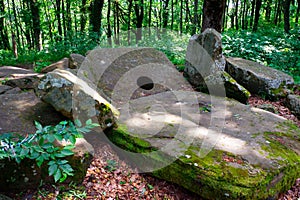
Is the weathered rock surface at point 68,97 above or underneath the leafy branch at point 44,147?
underneath

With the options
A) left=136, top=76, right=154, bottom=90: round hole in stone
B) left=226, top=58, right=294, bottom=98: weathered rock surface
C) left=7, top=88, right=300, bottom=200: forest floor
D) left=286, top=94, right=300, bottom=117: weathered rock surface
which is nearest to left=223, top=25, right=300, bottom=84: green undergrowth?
left=226, top=58, right=294, bottom=98: weathered rock surface

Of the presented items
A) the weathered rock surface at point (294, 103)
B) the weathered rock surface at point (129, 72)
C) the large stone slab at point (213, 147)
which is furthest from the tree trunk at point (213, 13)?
the large stone slab at point (213, 147)

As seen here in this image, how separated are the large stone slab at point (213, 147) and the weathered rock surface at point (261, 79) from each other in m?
1.86

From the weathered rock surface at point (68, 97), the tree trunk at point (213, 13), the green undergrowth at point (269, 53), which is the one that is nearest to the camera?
the weathered rock surface at point (68, 97)

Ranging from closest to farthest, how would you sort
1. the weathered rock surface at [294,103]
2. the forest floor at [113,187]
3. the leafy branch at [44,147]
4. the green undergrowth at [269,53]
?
the leafy branch at [44,147] < the forest floor at [113,187] < the weathered rock surface at [294,103] < the green undergrowth at [269,53]

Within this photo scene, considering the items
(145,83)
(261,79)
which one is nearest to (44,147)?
(145,83)

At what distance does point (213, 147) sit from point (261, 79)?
389cm

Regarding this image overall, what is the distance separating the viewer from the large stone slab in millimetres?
2959

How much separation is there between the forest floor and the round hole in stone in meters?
2.97

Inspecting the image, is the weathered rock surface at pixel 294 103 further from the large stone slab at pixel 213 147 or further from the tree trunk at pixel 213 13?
the tree trunk at pixel 213 13

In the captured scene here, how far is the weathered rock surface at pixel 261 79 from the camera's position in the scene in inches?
258

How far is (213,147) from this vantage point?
3.49 meters

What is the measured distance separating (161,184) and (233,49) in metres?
8.33

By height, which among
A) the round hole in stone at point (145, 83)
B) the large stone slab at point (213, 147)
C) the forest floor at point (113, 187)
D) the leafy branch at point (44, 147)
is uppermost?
the leafy branch at point (44, 147)
